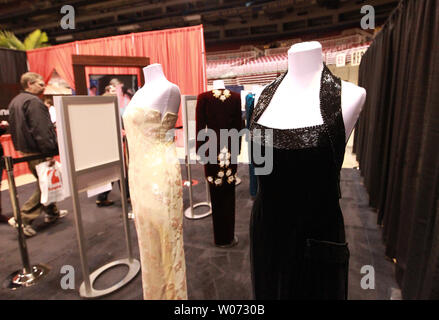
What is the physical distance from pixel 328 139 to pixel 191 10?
8812 mm

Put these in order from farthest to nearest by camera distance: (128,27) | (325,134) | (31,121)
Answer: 1. (128,27)
2. (31,121)
3. (325,134)

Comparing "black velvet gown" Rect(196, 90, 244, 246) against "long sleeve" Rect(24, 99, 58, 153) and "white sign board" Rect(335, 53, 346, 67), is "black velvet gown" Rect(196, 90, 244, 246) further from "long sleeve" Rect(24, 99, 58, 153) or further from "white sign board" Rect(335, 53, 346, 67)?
"white sign board" Rect(335, 53, 346, 67)

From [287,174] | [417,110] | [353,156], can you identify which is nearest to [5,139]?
[287,174]

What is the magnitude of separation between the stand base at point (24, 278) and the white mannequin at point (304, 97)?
2.25m

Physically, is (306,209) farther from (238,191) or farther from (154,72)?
(238,191)

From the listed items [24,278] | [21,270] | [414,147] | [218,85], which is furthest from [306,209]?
[21,270]

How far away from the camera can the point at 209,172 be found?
2203mm

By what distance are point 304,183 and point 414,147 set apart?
1.20 metres

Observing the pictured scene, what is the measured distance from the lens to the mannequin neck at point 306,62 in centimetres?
90

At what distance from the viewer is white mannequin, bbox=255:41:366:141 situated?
837 mm

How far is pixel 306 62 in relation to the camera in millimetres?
906

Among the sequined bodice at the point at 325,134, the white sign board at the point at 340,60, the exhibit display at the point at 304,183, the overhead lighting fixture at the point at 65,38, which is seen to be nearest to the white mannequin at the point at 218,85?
the exhibit display at the point at 304,183

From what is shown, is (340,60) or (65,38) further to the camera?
(65,38)
